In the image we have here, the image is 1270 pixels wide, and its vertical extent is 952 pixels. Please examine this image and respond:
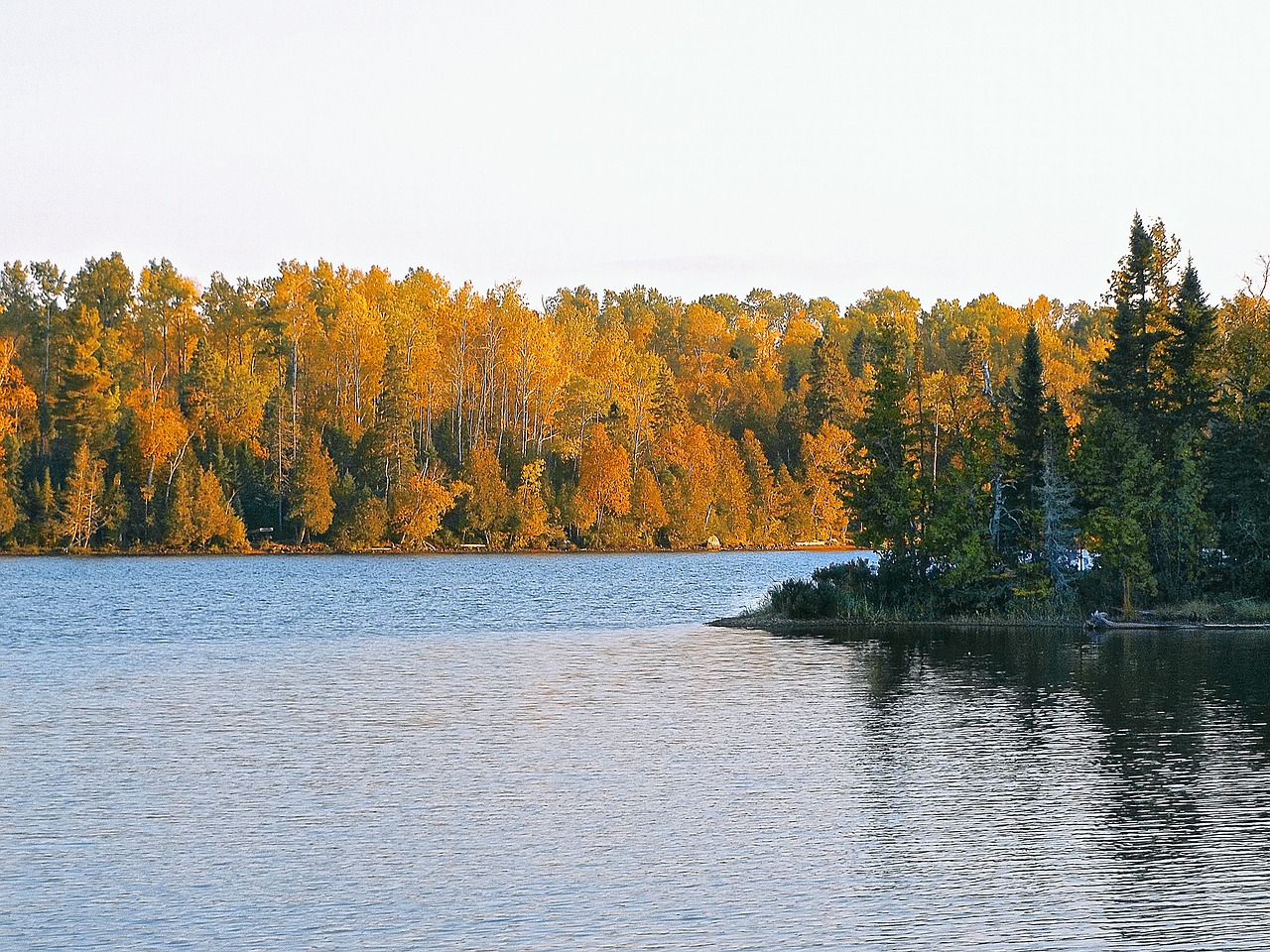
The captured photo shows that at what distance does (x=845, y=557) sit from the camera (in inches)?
4643

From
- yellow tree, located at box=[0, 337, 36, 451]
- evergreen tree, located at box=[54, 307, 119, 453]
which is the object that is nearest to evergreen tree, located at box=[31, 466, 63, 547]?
evergreen tree, located at box=[54, 307, 119, 453]

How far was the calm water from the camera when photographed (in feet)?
48.2

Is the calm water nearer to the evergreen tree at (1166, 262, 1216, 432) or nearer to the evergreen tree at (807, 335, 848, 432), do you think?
the evergreen tree at (1166, 262, 1216, 432)

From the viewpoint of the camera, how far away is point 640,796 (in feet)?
68.1

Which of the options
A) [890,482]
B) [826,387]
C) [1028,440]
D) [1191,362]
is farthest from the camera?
[826,387]

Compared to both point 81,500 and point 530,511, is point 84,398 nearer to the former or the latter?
point 81,500

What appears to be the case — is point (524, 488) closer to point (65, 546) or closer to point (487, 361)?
point (487, 361)

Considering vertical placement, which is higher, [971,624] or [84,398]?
[84,398]

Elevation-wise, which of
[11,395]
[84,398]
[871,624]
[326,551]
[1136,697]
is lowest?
[1136,697]

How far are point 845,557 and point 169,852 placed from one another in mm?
102904

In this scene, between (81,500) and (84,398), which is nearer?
(81,500)

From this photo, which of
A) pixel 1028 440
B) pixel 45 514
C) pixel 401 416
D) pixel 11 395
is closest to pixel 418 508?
pixel 401 416

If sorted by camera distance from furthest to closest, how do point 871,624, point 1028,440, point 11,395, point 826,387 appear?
point 826,387, point 11,395, point 1028,440, point 871,624

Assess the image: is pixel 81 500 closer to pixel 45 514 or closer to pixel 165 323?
pixel 45 514
